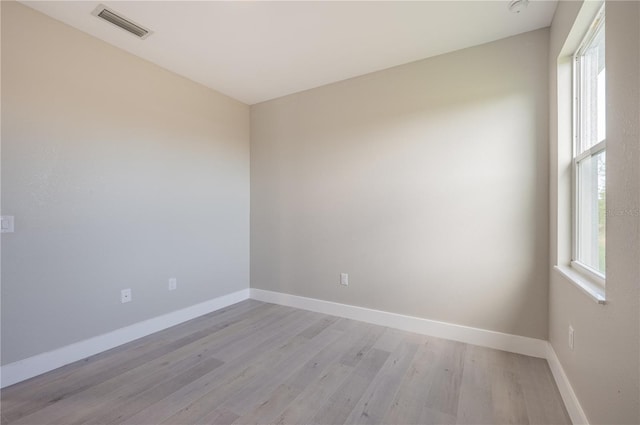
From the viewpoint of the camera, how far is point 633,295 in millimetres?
953

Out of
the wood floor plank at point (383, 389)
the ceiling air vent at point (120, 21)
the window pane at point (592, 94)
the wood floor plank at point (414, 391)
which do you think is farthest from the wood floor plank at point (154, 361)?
the window pane at point (592, 94)

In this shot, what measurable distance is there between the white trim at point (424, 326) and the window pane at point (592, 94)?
1525 millimetres

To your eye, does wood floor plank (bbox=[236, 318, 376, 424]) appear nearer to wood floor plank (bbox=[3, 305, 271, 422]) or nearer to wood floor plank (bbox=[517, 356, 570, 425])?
wood floor plank (bbox=[3, 305, 271, 422])

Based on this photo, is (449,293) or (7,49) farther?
(449,293)

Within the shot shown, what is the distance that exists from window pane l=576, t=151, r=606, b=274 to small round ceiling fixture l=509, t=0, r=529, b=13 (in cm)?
114

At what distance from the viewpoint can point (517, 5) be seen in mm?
1964

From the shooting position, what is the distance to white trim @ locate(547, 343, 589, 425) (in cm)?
148

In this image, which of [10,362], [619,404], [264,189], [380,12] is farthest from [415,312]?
[10,362]

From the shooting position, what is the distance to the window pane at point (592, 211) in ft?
4.78

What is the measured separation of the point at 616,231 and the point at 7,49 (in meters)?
3.52

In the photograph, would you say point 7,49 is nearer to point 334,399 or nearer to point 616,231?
point 334,399

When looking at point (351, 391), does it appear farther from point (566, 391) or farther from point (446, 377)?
point (566, 391)

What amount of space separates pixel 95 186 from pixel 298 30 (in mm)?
2092

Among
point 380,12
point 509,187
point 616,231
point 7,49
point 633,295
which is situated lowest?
point 633,295
